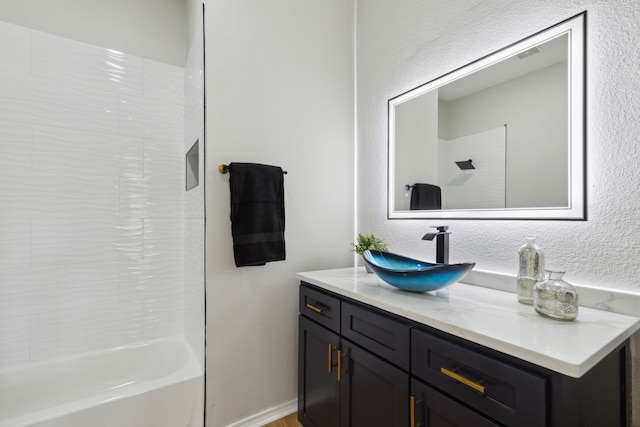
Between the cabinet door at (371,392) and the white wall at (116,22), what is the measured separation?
7.44ft

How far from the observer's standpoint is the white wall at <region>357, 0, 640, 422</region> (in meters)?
0.96

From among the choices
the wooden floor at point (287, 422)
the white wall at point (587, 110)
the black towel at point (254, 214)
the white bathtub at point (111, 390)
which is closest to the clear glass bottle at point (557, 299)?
the white wall at point (587, 110)

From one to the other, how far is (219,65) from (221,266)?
1085 millimetres

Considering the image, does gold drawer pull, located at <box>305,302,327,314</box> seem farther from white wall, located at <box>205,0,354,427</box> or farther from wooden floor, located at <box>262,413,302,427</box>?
wooden floor, located at <box>262,413,302,427</box>

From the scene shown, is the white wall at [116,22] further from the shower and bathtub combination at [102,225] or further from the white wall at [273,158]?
the white wall at [273,158]

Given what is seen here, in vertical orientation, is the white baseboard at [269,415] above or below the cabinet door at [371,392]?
below

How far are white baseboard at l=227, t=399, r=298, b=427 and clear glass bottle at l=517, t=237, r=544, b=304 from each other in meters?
1.43

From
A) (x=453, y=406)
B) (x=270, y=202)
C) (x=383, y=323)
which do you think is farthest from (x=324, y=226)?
(x=453, y=406)

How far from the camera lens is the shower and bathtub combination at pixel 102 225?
161 centimetres

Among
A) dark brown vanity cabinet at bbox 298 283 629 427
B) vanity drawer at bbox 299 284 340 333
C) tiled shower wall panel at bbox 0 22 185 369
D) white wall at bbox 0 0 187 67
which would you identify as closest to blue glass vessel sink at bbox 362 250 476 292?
dark brown vanity cabinet at bbox 298 283 629 427

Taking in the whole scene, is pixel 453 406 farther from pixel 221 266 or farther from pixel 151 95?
pixel 151 95

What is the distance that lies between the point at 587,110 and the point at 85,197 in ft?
8.35

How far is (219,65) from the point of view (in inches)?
62.1

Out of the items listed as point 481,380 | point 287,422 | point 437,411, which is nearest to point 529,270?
point 481,380
